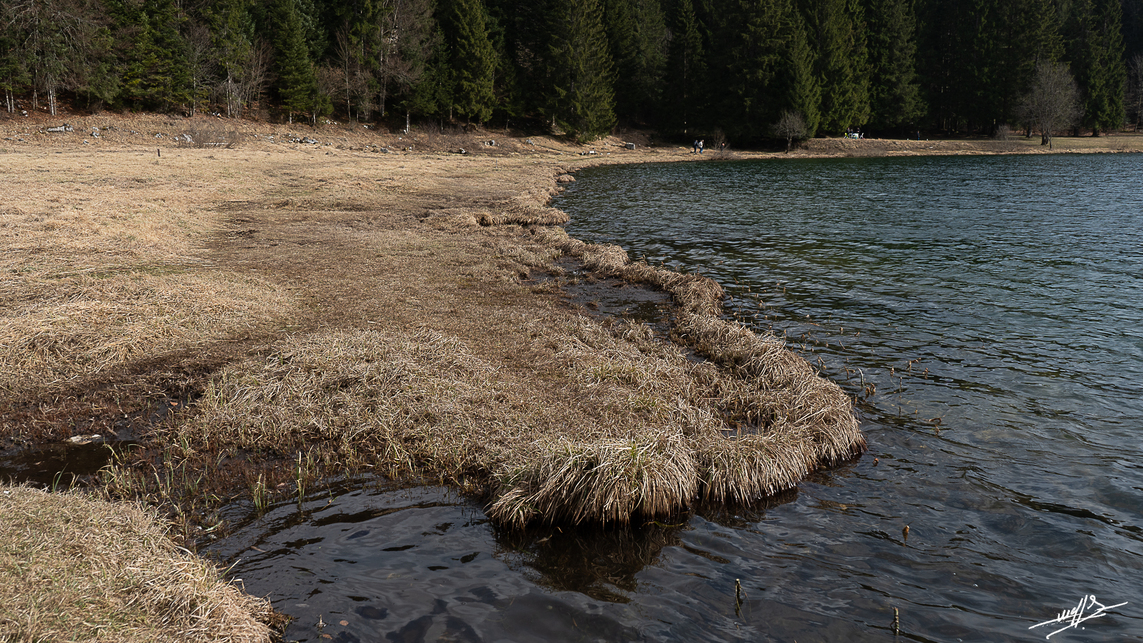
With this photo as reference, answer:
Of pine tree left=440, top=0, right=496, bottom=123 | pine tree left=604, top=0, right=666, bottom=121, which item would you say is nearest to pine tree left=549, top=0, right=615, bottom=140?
pine tree left=604, top=0, right=666, bottom=121

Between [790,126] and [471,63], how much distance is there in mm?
34543

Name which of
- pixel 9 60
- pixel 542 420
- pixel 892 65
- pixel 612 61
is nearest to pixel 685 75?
pixel 612 61

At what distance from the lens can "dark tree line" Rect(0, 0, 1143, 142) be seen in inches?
2080

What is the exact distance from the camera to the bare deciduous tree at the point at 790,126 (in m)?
72.1

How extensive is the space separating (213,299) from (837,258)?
50.5ft

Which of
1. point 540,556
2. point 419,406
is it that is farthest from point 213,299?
point 540,556

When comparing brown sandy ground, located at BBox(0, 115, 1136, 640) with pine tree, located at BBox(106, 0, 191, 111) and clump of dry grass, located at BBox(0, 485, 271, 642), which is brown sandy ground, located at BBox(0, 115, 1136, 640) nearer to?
clump of dry grass, located at BBox(0, 485, 271, 642)

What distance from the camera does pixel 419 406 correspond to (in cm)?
768

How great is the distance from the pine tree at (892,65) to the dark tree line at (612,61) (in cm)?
19

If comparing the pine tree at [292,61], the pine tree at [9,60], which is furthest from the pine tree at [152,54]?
the pine tree at [292,61]

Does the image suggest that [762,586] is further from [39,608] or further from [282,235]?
[282,235]

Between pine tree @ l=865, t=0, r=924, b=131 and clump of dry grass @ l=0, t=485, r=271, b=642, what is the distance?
9110 centimetres

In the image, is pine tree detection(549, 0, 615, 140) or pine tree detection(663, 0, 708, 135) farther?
pine tree detection(663, 0, 708, 135)

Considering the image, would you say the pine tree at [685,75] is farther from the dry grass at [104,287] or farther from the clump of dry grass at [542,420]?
the clump of dry grass at [542,420]
